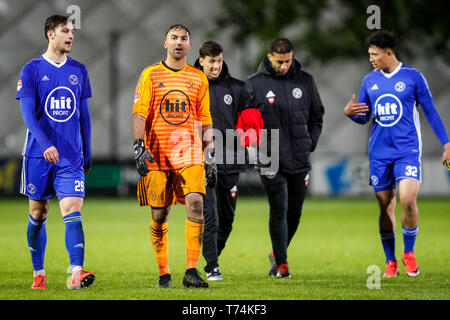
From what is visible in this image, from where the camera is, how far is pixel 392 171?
916 cm

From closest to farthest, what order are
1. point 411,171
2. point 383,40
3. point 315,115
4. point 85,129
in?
point 85,129 → point 411,171 → point 383,40 → point 315,115

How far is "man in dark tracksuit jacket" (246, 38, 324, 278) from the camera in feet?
30.5

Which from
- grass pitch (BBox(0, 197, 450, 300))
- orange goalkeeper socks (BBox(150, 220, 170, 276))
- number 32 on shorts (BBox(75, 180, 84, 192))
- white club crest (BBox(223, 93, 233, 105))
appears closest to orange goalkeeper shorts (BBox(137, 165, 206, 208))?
orange goalkeeper socks (BBox(150, 220, 170, 276))

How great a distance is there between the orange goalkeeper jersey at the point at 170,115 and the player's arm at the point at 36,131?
2.86 ft

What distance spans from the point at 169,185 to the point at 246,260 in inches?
132

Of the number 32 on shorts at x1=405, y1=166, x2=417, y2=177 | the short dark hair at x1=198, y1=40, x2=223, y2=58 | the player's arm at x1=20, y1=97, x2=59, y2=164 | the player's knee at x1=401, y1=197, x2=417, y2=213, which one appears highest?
the short dark hair at x1=198, y1=40, x2=223, y2=58

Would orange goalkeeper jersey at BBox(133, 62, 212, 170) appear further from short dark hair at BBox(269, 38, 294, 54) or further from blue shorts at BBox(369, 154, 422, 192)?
blue shorts at BBox(369, 154, 422, 192)

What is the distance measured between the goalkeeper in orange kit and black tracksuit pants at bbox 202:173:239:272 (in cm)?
101

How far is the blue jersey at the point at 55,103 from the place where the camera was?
7711 mm

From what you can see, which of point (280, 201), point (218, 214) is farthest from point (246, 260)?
point (280, 201)

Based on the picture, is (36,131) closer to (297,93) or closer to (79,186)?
(79,186)

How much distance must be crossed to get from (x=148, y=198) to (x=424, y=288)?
9.12 ft
